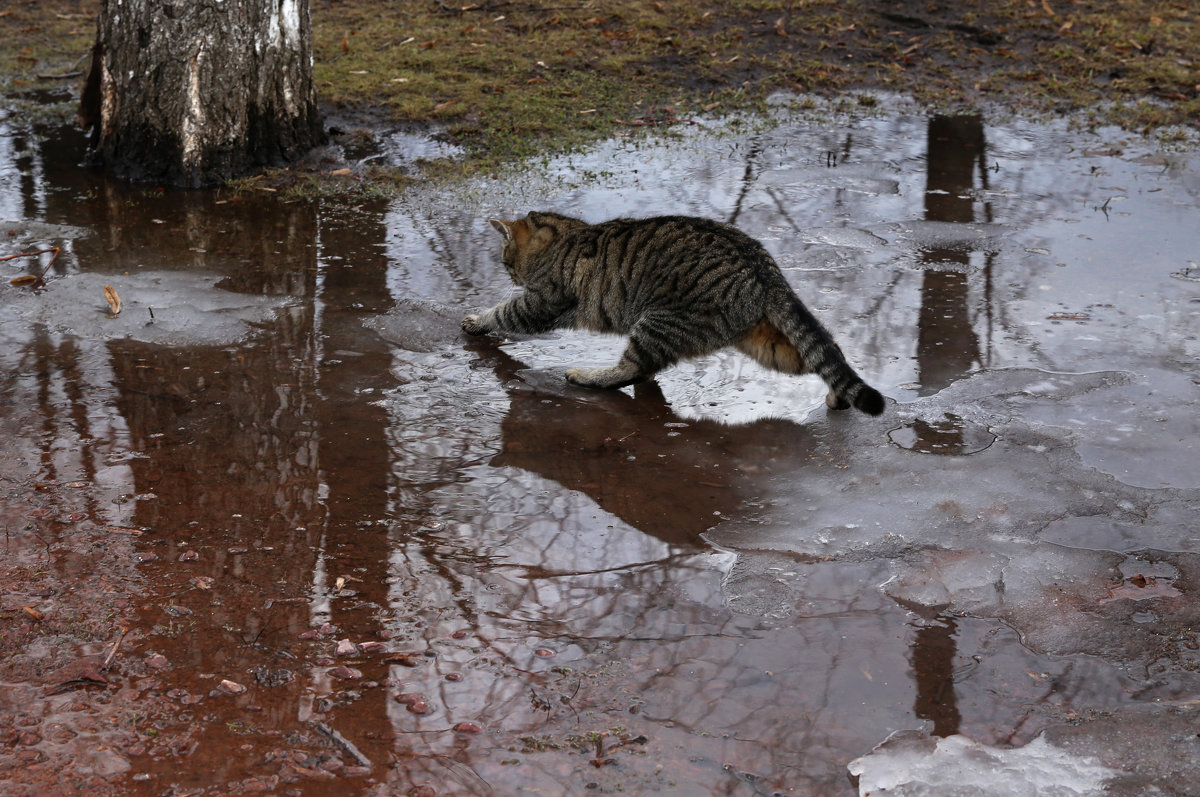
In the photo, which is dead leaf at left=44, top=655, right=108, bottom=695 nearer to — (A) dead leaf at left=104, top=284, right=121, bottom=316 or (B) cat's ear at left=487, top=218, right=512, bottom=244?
(A) dead leaf at left=104, top=284, right=121, bottom=316

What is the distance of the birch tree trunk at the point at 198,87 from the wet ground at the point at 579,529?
4.06ft

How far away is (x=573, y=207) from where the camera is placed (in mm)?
8867

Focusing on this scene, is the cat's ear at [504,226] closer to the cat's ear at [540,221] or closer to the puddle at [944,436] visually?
the cat's ear at [540,221]

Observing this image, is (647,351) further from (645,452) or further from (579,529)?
(579,529)

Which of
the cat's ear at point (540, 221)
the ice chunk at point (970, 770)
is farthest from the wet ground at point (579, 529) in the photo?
the cat's ear at point (540, 221)

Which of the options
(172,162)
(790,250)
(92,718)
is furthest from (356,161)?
(92,718)

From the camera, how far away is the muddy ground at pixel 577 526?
347 centimetres

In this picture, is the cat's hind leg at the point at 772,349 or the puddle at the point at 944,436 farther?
the cat's hind leg at the point at 772,349

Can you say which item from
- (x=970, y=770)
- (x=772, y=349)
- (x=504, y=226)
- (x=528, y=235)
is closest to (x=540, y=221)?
(x=528, y=235)

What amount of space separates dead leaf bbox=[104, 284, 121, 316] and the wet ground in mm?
92

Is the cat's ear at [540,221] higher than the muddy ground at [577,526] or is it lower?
higher

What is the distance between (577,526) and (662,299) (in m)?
1.88

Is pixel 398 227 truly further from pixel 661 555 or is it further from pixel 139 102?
pixel 661 555

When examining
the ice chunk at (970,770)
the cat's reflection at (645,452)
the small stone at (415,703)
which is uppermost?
the cat's reflection at (645,452)
